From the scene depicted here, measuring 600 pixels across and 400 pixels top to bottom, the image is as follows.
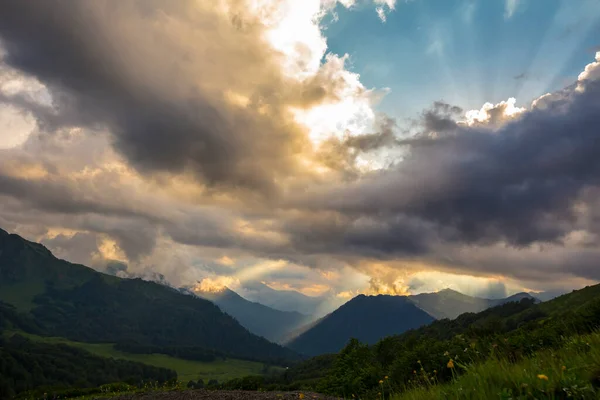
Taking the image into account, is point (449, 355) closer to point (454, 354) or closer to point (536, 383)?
point (454, 354)

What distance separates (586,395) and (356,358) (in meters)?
21.6

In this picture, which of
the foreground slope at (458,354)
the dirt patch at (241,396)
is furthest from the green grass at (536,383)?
the dirt patch at (241,396)

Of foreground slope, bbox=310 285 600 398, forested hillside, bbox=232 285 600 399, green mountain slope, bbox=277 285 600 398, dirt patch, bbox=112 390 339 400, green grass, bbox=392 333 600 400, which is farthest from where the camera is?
dirt patch, bbox=112 390 339 400

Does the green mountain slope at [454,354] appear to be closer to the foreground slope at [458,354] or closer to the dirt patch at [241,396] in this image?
the foreground slope at [458,354]

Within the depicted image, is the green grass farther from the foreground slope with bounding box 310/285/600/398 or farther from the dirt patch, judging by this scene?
the dirt patch

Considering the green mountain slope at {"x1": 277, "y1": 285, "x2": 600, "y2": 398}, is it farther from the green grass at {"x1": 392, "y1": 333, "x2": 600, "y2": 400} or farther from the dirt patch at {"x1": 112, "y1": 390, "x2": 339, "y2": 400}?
the dirt patch at {"x1": 112, "y1": 390, "x2": 339, "y2": 400}

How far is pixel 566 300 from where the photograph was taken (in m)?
148

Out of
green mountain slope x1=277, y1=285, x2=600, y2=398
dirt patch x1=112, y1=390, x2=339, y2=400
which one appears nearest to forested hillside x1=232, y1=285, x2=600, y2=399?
green mountain slope x1=277, y1=285, x2=600, y2=398

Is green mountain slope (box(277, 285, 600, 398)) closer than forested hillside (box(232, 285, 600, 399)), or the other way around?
green mountain slope (box(277, 285, 600, 398))

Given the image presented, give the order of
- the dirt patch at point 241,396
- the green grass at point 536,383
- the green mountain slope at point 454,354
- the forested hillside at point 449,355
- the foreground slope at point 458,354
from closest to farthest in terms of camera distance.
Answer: the green grass at point 536,383
the foreground slope at point 458,354
the green mountain slope at point 454,354
the forested hillside at point 449,355
the dirt patch at point 241,396

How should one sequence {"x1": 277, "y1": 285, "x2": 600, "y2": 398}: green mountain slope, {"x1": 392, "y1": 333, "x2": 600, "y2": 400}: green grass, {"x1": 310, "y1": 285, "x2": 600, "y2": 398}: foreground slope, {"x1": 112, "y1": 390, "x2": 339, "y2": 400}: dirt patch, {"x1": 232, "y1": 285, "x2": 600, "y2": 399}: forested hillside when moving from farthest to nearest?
{"x1": 112, "y1": 390, "x2": 339, "y2": 400}: dirt patch → {"x1": 232, "y1": 285, "x2": 600, "y2": 399}: forested hillside → {"x1": 277, "y1": 285, "x2": 600, "y2": 398}: green mountain slope → {"x1": 310, "y1": 285, "x2": 600, "y2": 398}: foreground slope → {"x1": 392, "y1": 333, "x2": 600, "y2": 400}: green grass

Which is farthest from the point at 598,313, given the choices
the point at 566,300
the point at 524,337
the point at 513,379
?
the point at 566,300

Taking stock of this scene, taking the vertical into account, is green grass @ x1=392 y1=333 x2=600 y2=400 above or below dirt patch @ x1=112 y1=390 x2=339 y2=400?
above

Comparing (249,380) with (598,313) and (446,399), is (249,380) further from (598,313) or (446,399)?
(446,399)
